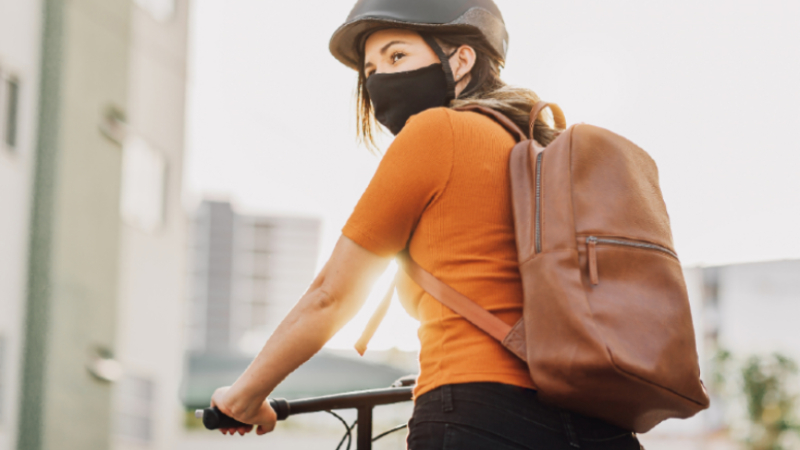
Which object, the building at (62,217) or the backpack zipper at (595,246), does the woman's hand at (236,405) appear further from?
the building at (62,217)

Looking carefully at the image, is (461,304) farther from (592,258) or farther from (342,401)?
(342,401)

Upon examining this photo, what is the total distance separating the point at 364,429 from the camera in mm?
1841

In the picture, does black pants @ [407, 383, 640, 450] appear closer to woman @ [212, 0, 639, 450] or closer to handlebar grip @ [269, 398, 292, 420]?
woman @ [212, 0, 639, 450]

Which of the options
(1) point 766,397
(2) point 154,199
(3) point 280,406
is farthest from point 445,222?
(2) point 154,199

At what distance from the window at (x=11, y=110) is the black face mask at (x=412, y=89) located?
722cm

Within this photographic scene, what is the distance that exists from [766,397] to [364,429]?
12.9m

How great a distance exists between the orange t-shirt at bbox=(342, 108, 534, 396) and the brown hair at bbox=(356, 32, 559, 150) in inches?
6.9

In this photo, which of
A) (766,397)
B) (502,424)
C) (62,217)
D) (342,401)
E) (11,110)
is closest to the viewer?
(502,424)

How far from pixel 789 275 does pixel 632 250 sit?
2996 centimetres

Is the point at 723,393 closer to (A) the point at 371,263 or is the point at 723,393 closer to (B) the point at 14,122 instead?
(B) the point at 14,122

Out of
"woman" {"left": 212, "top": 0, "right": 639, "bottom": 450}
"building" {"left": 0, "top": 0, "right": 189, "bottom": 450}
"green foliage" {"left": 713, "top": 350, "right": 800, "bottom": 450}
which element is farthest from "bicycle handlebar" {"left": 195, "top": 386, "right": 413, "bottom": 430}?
"green foliage" {"left": 713, "top": 350, "right": 800, "bottom": 450}

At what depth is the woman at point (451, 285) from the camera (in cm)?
114

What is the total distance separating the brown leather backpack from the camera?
1.08 meters

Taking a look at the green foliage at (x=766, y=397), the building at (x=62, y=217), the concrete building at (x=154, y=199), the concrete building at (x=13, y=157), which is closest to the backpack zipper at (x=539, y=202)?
the building at (x=62, y=217)
